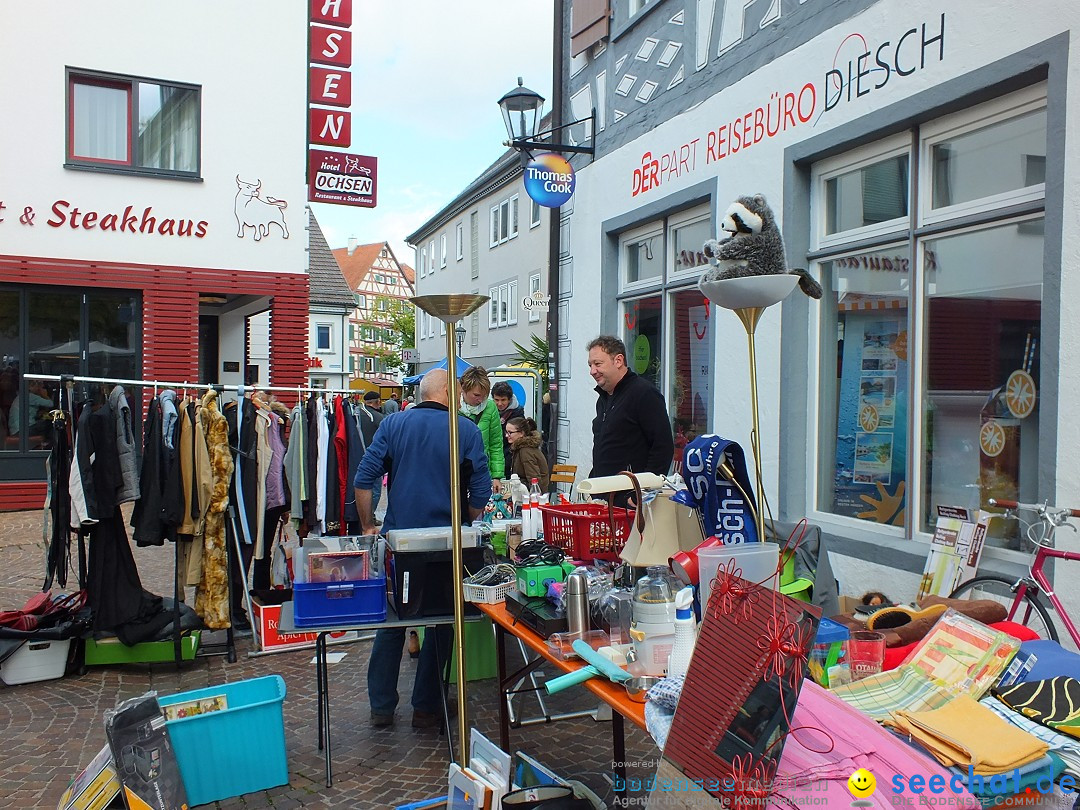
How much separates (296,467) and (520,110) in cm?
411

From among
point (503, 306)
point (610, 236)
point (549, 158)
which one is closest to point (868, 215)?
point (610, 236)

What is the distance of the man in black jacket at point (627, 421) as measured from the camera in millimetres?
5027

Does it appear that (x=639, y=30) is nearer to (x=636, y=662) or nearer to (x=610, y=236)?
(x=610, y=236)

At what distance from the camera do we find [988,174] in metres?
4.44

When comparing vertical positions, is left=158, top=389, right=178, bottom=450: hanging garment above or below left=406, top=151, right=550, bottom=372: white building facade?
below

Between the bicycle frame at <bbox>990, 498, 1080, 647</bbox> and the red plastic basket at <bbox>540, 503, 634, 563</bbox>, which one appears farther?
the red plastic basket at <bbox>540, 503, 634, 563</bbox>

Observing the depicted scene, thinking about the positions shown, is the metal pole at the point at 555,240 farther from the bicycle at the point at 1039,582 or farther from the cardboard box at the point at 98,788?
the cardboard box at the point at 98,788

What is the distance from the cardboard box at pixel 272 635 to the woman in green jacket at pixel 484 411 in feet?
6.76

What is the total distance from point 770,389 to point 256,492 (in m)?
3.50

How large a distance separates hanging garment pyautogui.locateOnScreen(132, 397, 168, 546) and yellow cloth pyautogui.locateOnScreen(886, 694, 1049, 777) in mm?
4546

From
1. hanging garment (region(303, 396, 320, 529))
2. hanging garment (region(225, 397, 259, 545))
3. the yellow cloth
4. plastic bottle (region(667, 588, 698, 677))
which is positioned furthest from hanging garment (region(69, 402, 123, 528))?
the yellow cloth

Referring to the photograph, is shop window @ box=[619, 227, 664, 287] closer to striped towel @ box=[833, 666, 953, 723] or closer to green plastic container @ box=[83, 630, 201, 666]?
green plastic container @ box=[83, 630, 201, 666]

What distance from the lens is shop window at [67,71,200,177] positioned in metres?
12.2

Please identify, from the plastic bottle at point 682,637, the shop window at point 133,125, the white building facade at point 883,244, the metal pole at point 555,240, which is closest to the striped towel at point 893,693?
the plastic bottle at point 682,637
